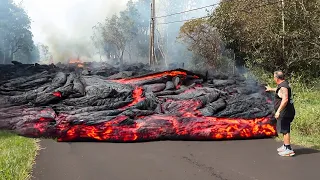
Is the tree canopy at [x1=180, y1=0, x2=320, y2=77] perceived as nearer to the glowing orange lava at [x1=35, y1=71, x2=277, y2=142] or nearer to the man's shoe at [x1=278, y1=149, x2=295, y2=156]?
the glowing orange lava at [x1=35, y1=71, x2=277, y2=142]

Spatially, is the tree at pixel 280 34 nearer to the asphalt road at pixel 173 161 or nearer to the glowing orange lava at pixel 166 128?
the glowing orange lava at pixel 166 128

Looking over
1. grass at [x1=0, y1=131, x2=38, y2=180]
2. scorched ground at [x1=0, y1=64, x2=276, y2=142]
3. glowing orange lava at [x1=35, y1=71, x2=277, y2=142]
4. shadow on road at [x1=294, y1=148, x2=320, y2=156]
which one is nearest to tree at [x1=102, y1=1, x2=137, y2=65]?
scorched ground at [x1=0, y1=64, x2=276, y2=142]

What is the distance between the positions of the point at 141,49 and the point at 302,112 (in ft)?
117

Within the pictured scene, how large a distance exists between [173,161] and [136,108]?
298 cm

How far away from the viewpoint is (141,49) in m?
43.2

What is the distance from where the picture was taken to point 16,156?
5.16 m

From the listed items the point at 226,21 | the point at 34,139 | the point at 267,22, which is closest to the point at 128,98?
the point at 34,139

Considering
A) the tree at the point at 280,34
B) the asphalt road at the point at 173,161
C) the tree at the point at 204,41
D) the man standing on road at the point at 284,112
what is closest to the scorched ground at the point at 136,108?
the asphalt road at the point at 173,161

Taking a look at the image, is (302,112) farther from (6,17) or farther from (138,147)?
(6,17)

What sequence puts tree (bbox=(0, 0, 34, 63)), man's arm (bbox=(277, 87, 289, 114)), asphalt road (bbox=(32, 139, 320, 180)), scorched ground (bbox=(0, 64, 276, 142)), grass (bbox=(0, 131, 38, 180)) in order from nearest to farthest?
grass (bbox=(0, 131, 38, 180)) < asphalt road (bbox=(32, 139, 320, 180)) < man's arm (bbox=(277, 87, 289, 114)) < scorched ground (bbox=(0, 64, 276, 142)) < tree (bbox=(0, 0, 34, 63))

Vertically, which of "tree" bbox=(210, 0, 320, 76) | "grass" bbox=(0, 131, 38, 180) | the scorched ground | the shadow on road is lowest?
the shadow on road

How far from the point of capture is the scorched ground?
7.27m

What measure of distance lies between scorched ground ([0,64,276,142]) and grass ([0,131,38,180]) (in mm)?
697

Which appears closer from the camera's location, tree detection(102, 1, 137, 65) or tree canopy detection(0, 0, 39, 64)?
tree canopy detection(0, 0, 39, 64)
